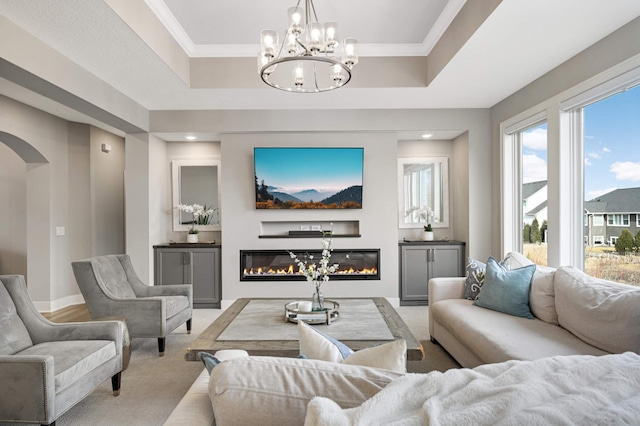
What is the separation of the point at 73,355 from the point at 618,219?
395 cm

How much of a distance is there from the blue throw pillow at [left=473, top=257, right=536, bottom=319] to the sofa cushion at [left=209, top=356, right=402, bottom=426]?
2337 millimetres

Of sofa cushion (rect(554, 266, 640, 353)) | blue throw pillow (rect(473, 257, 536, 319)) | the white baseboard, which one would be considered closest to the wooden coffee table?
blue throw pillow (rect(473, 257, 536, 319))

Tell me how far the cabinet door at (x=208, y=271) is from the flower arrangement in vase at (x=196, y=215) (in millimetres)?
309

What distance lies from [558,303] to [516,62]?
83.2 inches

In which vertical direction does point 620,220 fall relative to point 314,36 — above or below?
below

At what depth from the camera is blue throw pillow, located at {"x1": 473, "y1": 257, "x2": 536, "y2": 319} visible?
2.91 meters

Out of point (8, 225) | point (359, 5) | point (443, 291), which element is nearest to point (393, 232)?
point (443, 291)

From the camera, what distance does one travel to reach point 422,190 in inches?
220

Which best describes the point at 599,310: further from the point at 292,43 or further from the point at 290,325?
the point at 292,43

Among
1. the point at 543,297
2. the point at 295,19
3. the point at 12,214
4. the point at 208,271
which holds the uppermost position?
the point at 295,19

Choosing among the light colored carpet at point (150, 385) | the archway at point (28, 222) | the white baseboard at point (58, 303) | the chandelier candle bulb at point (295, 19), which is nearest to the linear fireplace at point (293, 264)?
the light colored carpet at point (150, 385)

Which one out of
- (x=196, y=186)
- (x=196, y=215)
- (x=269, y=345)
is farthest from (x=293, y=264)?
(x=269, y=345)

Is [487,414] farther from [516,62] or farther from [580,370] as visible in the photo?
[516,62]

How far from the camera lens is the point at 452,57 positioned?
10.9 ft
